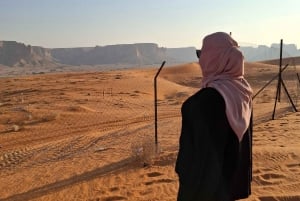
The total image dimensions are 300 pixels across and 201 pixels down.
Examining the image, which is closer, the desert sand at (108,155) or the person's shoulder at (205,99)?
the person's shoulder at (205,99)

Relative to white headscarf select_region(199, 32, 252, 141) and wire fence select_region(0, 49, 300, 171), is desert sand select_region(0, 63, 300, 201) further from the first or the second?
white headscarf select_region(199, 32, 252, 141)

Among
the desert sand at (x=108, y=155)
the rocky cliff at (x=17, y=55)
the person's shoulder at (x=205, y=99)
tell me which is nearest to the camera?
the person's shoulder at (x=205, y=99)

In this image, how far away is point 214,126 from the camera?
2.48 m

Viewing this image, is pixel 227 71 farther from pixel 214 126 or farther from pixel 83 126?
pixel 83 126

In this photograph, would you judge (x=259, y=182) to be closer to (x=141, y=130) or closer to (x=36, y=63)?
(x=141, y=130)

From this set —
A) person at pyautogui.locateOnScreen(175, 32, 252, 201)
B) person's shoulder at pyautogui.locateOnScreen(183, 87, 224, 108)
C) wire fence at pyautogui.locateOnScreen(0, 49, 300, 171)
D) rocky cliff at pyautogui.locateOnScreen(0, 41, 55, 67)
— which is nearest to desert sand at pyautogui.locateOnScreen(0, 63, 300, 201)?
wire fence at pyautogui.locateOnScreen(0, 49, 300, 171)

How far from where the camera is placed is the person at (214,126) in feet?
8.04

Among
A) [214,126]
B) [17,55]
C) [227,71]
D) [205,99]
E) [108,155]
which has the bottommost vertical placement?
[17,55]

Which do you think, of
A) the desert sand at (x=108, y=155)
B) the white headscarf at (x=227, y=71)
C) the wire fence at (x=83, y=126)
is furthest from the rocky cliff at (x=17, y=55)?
the white headscarf at (x=227, y=71)

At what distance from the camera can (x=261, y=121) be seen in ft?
46.2

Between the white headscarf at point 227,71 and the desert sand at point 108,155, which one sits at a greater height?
the white headscarf at point 227,71

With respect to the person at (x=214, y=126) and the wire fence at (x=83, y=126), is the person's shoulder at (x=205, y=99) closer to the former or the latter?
the person at (x=214, y=126)

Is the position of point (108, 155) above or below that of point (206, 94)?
below

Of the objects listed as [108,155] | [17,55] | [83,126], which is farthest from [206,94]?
[17,55]
